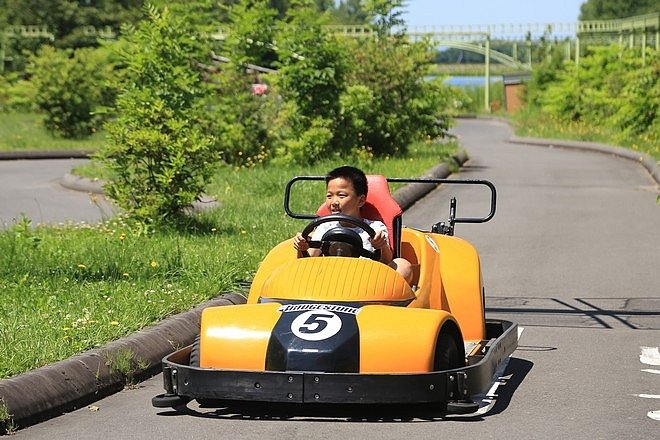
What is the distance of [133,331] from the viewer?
27.7 feet

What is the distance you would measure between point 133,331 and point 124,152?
5245mm

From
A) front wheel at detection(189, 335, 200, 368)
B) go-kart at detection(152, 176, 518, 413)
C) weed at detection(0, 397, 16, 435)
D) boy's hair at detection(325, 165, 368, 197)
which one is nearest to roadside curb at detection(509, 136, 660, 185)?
boy's hair at detection(325, 165, 368, 197)

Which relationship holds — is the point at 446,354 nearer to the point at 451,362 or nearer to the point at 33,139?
the point at 451,362

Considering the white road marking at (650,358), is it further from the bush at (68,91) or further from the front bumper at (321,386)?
the bush at (68,91)

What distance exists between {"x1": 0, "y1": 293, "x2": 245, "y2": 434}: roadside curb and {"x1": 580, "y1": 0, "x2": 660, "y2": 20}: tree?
9670 centimetres

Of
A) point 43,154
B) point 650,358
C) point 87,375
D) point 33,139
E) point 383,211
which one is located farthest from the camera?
point 33,139

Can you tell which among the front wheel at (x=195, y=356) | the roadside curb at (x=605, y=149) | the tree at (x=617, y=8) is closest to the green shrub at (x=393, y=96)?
the roadside curb at (x=605, y=149)

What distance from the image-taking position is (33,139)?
3111 centimetres

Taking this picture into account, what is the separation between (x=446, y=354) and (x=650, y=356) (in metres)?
2.32

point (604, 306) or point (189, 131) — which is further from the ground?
point (189, 131)

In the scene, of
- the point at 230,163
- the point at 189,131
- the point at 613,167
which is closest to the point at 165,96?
the point at 189,131

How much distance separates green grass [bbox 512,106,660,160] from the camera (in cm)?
2948

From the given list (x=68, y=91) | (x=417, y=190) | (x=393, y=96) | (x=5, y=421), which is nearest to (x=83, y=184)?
(x=417, y=190)

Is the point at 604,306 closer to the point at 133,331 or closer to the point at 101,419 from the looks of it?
the point at 133,331
